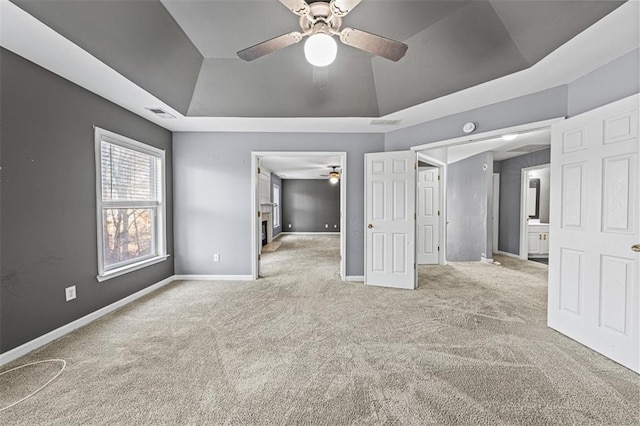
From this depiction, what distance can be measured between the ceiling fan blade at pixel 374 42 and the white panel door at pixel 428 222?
3.82 metres

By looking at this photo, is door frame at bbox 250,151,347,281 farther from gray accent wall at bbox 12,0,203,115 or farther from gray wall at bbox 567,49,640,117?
gray wall at bbox 567,49,640,117

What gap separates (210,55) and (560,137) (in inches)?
142

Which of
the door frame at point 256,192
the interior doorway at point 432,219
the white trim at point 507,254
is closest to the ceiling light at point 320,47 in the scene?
the door frame at point 256,192

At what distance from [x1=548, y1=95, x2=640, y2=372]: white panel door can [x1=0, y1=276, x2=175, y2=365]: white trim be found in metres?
4.65

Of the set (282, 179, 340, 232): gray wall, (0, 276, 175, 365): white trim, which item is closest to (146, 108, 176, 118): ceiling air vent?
(0, 276, 175, 365): white trim

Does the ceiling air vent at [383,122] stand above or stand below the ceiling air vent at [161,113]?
below

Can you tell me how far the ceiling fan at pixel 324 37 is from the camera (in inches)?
62.2

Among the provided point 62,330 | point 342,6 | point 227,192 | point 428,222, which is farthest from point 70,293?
point 428,222

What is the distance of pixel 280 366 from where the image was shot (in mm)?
1958

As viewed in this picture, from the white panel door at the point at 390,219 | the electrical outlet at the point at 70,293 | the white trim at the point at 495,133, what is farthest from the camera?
the white panel door at the point at 390,219

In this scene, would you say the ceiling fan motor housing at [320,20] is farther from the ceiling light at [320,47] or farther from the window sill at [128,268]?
the window sill at [128,268]

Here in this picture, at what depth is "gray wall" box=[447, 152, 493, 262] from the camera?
574cm

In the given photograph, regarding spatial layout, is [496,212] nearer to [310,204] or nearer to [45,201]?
[310,204]

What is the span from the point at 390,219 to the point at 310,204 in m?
7.59
